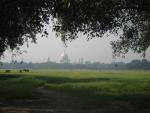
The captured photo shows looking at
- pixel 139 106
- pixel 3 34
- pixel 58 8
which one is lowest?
pixel 139 106

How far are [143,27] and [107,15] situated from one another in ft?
25.5

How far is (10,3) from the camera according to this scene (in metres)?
21.1

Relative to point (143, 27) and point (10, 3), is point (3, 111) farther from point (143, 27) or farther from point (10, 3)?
point (143, 27)

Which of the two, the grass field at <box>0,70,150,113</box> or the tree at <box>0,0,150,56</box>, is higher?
the tree at <box>0,0,150,56</box>

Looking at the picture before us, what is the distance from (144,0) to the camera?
22891mm

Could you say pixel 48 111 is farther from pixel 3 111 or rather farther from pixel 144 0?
pixel 144 0

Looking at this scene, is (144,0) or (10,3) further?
(144,0)

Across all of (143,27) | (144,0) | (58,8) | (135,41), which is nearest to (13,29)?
(58,8)

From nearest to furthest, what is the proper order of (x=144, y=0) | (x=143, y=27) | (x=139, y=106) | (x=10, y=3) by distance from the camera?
(x=10, y=3) → (x=144, y=0) → (x=139, y=106) → (x=143, y=27)

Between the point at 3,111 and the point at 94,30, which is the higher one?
the point at 94,30

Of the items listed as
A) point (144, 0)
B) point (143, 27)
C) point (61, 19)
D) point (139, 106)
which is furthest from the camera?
point (143, 27)

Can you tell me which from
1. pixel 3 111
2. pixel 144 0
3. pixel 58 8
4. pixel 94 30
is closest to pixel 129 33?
pixel 94 30

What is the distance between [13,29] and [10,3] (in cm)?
380

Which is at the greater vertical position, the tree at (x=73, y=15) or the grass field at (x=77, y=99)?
the tree at (x=73, y=15)
